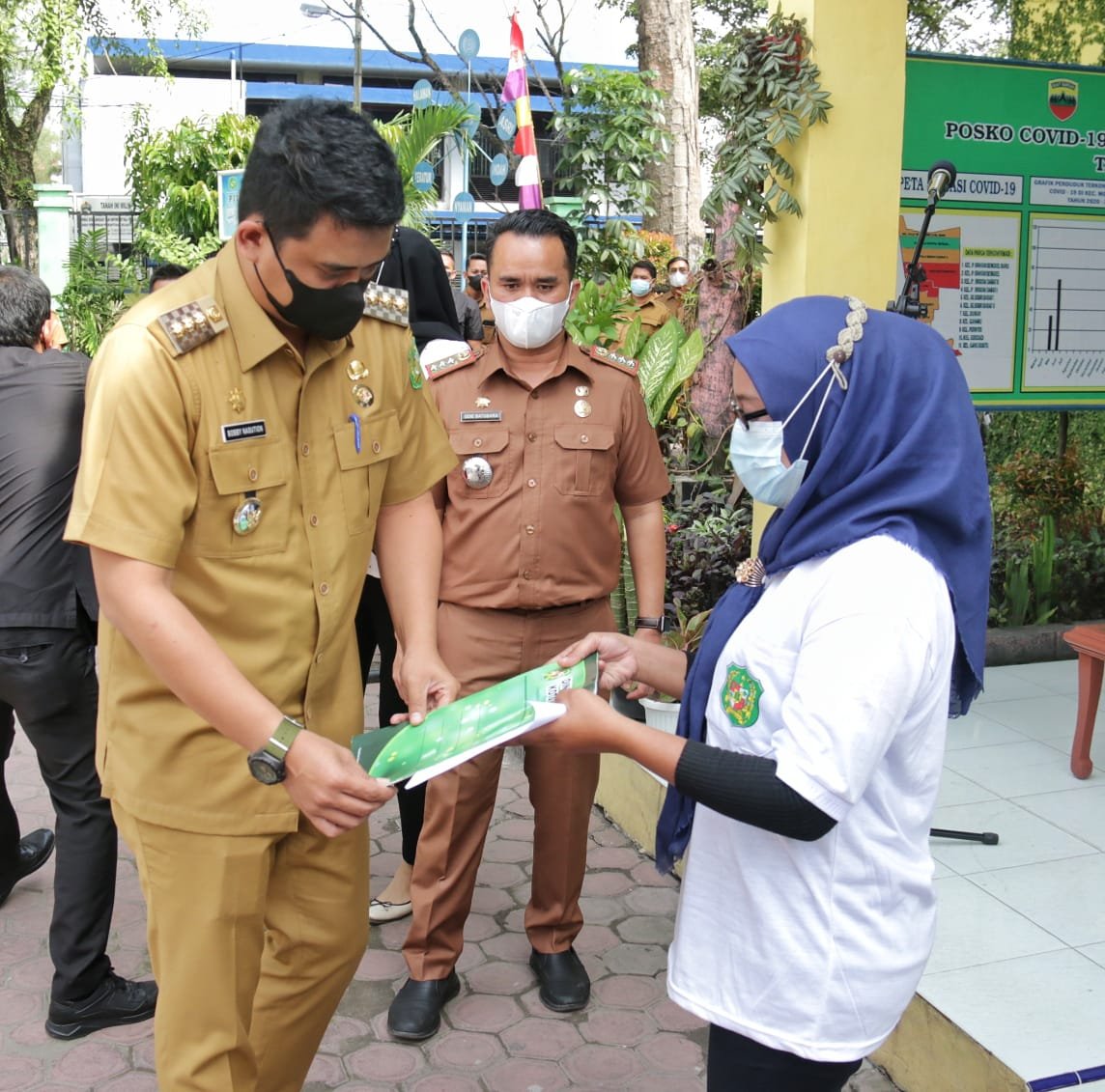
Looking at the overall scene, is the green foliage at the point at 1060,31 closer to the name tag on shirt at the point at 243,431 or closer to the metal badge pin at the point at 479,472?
the metal badge pin at the point at 479,472

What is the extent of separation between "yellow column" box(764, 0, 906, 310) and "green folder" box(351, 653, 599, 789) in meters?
2.86

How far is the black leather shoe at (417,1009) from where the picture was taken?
3.16 meters

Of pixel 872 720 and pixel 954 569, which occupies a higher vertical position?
pixel 954 569

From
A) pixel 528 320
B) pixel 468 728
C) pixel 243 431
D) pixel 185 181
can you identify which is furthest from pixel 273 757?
pixel 185 181

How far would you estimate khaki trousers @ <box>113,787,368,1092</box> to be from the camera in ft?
6.73

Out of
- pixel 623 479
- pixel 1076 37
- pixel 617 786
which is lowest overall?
pixel 617 786

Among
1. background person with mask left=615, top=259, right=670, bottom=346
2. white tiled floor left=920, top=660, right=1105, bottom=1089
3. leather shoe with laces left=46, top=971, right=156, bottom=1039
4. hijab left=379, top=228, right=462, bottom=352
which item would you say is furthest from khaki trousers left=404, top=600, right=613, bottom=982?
background person with mask left=615, top=259, right=670, bottom=346

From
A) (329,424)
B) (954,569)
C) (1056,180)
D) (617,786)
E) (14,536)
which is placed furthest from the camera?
(1056,180)

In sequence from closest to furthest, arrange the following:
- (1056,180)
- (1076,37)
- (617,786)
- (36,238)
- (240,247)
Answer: (240,247) < (617,786) < (1056,180) < (1076,37) < (36,238)

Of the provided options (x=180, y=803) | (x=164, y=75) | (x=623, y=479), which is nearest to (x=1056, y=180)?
(x=623, y=479)

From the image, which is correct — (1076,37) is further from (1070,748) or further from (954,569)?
(954,569)

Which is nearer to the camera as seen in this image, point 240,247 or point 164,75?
point 240,247

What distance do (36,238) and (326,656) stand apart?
13964mm

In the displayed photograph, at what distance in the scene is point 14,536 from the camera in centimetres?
324
